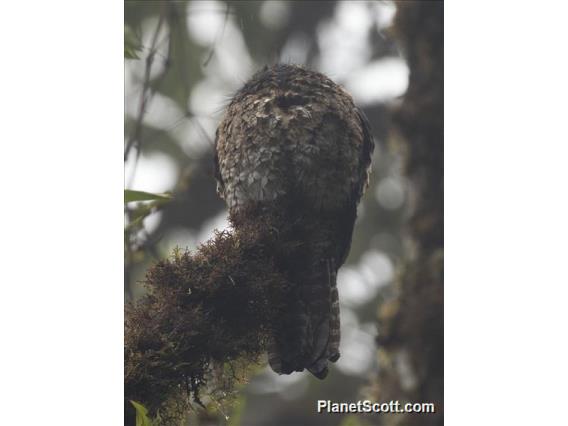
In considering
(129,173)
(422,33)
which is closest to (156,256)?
(129,173)

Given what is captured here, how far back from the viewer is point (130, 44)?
4.01 m

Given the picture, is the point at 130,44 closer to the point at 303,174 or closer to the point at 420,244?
the point at 303,174

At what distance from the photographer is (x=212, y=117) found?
14.3 feet

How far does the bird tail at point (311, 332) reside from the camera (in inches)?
143

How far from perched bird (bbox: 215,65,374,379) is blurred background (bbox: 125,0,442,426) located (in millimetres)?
300

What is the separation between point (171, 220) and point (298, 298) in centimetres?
144

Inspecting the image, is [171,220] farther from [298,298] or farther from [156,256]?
[298,298]

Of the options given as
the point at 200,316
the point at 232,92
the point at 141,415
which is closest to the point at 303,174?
the point at 232,92

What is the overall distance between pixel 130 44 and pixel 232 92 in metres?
0.57

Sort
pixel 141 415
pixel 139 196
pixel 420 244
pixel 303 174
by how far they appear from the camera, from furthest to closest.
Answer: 1. pixel 420 244
2. pixel 303 174
3. pixel 139 196
4. pixel 141 415

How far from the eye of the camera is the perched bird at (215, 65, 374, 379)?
12.2 feet

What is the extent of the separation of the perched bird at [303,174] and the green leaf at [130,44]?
1.88 feet

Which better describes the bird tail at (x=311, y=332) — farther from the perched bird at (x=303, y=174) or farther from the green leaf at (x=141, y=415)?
the green leaf at (x=141, y=415)

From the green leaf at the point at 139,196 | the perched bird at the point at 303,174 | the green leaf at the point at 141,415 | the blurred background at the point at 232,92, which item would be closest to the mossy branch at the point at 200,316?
the green leaf at the point at 141,415
